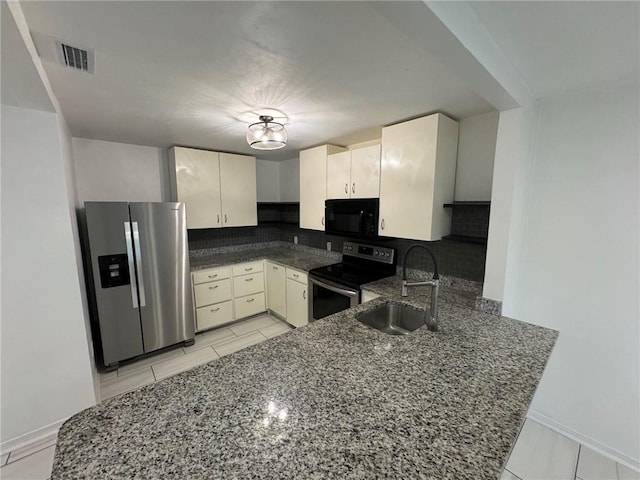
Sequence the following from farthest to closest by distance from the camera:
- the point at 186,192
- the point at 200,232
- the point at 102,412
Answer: the point at 200,232
the point at 186,192
the point at 102,412

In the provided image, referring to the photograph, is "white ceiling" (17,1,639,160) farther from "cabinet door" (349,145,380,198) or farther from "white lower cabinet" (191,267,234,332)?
"white lower cabinet" (191,267,234,332)

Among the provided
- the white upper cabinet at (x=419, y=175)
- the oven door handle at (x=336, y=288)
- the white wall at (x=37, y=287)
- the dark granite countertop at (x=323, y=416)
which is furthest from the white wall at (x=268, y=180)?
the dark granite countertop at (x=323, y=416)

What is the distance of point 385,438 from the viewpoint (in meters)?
0.79

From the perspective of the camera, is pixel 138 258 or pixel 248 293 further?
pixel 248 293

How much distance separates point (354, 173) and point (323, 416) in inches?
86.6

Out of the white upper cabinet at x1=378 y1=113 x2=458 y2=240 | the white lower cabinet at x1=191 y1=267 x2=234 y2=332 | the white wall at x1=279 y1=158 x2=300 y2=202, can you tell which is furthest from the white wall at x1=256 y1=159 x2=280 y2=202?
the white upper cabinet at x1=378 y1=113 x2=458 y2=240

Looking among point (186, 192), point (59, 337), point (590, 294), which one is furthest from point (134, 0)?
point (590, 294)

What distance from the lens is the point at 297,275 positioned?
3102 millimetres

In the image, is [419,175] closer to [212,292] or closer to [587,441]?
[587,441]

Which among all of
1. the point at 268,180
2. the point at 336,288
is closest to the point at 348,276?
the point at 336,288

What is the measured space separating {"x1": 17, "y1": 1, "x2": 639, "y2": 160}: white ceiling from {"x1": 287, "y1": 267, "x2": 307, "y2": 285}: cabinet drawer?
170 centimetres

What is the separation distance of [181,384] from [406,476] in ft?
2.87

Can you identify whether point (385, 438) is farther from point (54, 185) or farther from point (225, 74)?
point (54, 185)

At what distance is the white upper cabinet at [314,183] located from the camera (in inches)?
116
